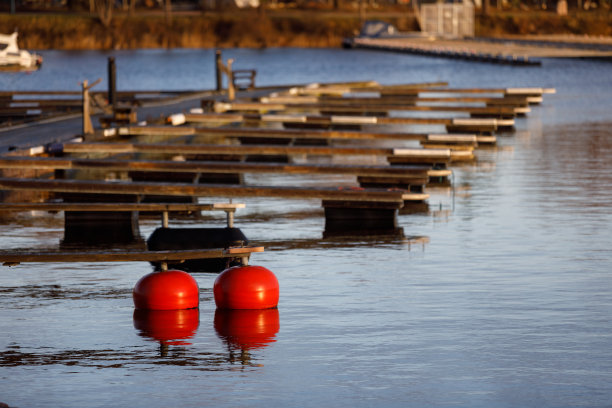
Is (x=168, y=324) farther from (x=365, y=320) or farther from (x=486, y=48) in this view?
(x=486, y=48)

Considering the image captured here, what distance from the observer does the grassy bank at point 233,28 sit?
439ft

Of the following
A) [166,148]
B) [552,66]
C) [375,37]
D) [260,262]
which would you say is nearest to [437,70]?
[552,66]

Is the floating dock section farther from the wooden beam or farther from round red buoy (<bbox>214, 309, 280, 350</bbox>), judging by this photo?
round red buoy (<bbox>214, 309, 280, 350</bbox>)

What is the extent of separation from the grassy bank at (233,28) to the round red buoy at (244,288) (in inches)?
4817

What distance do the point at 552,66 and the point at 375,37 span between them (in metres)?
43.6

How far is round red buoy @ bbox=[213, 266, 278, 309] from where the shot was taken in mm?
12047

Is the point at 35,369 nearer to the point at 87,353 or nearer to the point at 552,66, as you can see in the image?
the point at 87,353

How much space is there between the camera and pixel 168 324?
38.5 feet

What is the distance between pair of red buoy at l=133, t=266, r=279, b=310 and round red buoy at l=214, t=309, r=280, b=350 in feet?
0.24

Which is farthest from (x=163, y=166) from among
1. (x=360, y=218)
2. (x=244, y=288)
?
(x=244, y=288)

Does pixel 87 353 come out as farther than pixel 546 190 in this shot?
No

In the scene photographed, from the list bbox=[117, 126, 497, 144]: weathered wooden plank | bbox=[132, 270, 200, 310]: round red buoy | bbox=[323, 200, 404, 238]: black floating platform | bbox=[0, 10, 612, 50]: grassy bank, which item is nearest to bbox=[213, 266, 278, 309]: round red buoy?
bbox=[132, 270, 200, 310]: round red buoy

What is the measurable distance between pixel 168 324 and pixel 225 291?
2.10 ft

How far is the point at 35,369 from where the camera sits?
10125mm
